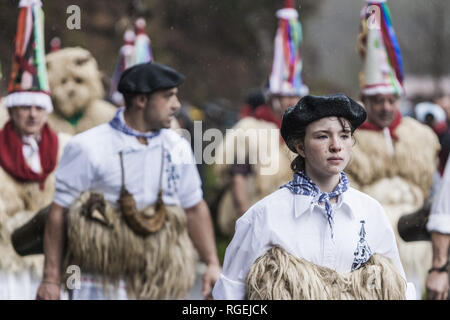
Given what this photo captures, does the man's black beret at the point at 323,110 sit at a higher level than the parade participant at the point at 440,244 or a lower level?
higher

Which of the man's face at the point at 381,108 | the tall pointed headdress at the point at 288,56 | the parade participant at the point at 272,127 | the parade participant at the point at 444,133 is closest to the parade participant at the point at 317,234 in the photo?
the man's face at the point at 381,108

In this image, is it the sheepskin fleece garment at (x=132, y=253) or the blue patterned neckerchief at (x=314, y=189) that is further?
the sheepskin fleece garment at (x=132, y=253)

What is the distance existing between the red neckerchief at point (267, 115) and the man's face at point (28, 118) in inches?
82.3

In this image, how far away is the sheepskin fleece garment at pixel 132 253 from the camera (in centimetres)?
590

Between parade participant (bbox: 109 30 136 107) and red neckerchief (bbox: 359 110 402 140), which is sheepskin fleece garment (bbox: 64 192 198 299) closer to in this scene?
red neckerchief (bbox: 359 110 402 140)

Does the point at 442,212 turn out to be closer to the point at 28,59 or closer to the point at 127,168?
the point at 127,168

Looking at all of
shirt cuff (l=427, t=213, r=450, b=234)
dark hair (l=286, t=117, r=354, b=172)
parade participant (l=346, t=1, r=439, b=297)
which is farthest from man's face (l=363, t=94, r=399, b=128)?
dark hair (l=286, t=117, r=354, b=172)

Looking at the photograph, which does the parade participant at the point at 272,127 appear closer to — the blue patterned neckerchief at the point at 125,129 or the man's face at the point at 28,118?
the blue patterned neckerchief at the point at 125,129

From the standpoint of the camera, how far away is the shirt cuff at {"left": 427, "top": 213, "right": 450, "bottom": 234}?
589 cm

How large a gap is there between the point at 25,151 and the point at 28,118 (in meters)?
0.22

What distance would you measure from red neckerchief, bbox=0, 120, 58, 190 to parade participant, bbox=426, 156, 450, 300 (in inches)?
105

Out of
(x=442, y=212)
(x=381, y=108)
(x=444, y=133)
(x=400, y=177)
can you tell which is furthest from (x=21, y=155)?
(x=444, y=133)

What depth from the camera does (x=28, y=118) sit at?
7.13 m

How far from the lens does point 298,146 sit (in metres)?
4.23
